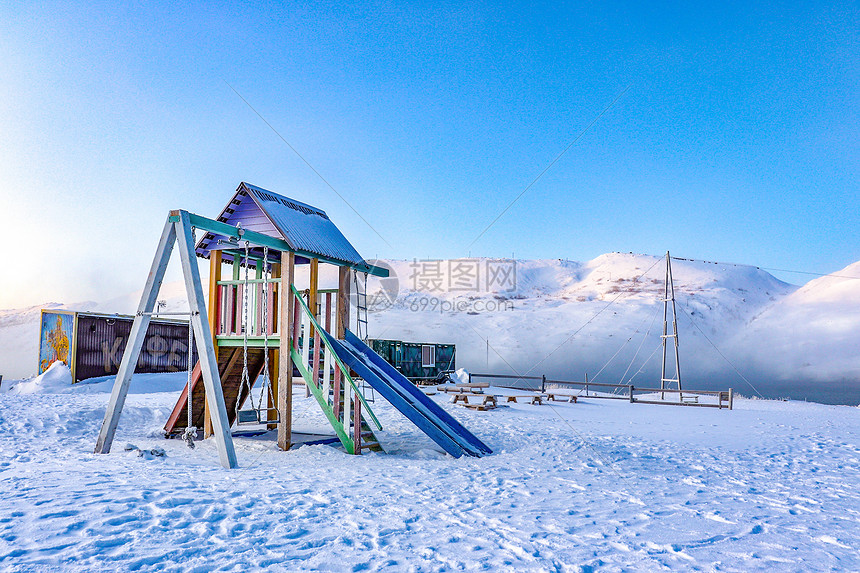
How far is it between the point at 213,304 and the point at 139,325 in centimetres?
202

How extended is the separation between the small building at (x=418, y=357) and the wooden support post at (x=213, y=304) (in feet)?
46.0

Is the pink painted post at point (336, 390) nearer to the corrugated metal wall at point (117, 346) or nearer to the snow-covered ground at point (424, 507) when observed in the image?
the snow-covered ground at point (424, 507)

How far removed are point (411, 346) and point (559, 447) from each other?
56.3ft

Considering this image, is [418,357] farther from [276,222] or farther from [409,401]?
[276,222]

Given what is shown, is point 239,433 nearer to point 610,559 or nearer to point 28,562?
point 28,562

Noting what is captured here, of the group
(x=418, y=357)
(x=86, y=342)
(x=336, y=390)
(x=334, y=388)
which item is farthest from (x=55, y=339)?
(x=336, y=390)

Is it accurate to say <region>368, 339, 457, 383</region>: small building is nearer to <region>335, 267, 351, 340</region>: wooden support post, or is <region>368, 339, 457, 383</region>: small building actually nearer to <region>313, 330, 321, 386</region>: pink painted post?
<region>335, 267, 351, 340</region>: wooden support post

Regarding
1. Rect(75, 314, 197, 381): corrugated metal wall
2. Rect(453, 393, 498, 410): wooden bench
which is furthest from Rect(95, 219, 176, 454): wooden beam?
Rect(75, 314, 197, 381): corrugated metal wall

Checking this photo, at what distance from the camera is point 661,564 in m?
3.94

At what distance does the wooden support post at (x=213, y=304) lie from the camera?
934 centimetres

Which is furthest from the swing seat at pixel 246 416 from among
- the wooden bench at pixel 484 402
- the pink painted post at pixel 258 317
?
the wooden bench at pixel 484 402

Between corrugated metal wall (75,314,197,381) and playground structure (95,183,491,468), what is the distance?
41.1 ft

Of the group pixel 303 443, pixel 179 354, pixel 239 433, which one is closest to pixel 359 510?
pixel 303 443

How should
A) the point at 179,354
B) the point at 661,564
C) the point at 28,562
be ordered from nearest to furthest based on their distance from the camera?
1. the point at 28,562
2. the point at 661,564
3. the point at 179,354
